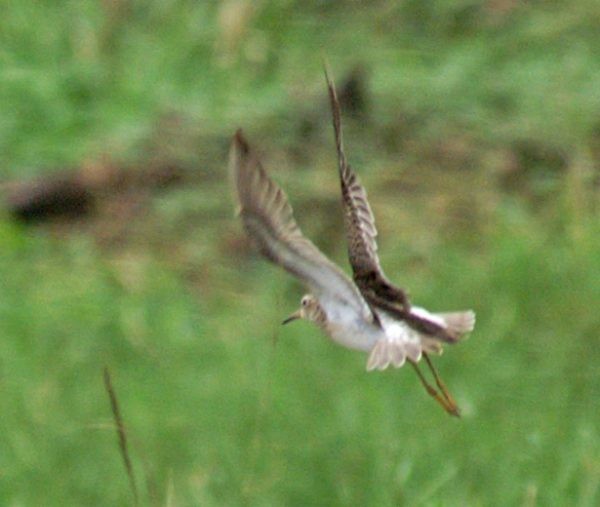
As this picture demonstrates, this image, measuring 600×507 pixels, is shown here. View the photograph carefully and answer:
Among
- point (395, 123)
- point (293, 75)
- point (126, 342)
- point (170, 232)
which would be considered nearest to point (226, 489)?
point (126, 342)

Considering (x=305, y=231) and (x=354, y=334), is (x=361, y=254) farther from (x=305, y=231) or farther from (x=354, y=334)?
(x=305, y=231)

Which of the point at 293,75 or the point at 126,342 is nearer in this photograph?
the point at 126,342

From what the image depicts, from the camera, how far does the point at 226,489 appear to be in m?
5.10

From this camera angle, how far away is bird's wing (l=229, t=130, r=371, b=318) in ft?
10.3

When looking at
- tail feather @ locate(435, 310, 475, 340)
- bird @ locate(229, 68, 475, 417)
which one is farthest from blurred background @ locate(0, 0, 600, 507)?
bird @ locate(229, 68, 475, 417)

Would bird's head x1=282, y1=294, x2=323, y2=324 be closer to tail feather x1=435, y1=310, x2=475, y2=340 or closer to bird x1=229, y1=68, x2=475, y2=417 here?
bird x1=229, y1=68, x2=475, y2=417

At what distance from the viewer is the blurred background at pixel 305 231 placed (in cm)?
534

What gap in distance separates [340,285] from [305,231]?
488cm

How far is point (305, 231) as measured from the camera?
802cm

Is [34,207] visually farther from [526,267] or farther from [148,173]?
[526,267]

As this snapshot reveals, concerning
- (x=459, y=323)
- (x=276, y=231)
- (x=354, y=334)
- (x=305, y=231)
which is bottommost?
(x=305, y=231)

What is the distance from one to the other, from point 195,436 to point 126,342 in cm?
135

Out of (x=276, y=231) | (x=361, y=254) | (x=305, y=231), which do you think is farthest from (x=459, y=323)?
(x=305, y=231)

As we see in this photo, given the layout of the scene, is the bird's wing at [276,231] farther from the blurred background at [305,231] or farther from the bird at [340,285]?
the blurred background at [305,231]
